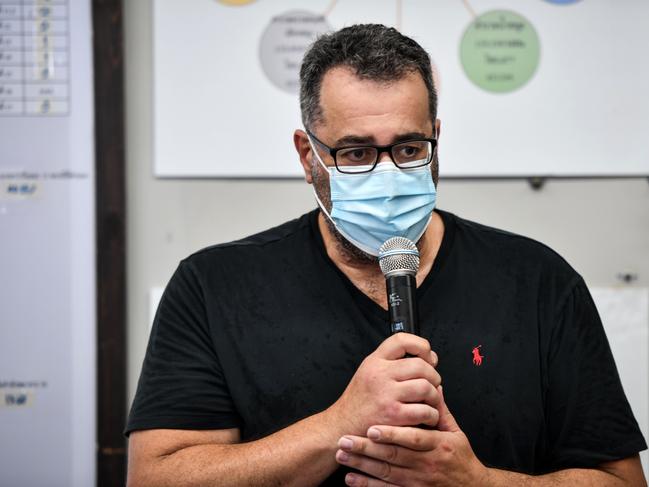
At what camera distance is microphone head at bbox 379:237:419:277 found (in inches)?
41.6

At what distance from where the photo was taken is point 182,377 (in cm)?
125

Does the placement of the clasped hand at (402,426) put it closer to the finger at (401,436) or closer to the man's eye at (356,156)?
the finger at (401,436)

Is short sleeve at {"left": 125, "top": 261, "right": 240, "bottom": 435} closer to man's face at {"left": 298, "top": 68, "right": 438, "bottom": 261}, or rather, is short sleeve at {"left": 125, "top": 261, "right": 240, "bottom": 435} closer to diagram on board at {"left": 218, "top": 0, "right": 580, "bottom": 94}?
man's face at {"left": 298, "top": 68, "right": 438, "bottom": 261}

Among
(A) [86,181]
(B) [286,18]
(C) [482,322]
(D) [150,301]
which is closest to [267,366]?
(C) [482,322]

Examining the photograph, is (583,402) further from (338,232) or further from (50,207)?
(50,207)

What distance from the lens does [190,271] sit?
1.38m

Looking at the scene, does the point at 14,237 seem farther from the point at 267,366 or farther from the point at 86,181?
the point at 267,366

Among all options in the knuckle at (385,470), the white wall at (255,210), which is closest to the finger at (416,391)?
the knuckle at (385,470)

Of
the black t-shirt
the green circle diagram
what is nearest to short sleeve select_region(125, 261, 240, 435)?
the black t-shirt

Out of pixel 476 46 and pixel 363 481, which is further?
pixel 476 46

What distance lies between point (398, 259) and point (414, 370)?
0.18 metres

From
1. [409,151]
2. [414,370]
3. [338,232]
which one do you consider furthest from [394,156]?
[414,370]

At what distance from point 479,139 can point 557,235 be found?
386 millimetres

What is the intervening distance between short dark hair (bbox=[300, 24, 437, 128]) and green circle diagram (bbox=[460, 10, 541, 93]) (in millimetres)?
818
